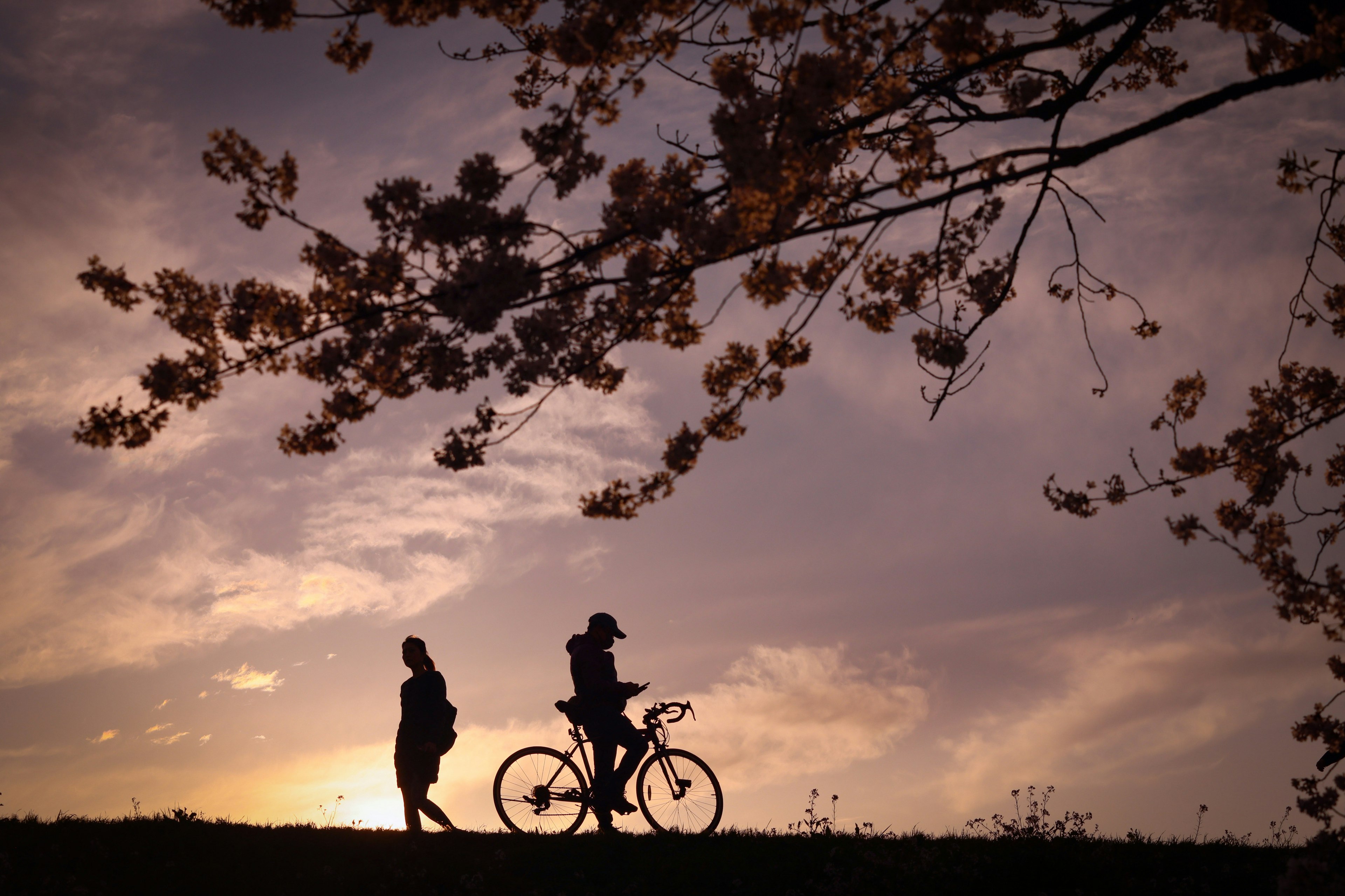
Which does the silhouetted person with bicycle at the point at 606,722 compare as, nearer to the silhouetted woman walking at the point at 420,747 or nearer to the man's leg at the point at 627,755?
the man's leg at the point at 627,755

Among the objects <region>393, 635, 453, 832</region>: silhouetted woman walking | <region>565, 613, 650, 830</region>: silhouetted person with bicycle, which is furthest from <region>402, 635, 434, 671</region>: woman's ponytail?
<region>565, 613, 650, 830</region>: silhouetted person with bicycle

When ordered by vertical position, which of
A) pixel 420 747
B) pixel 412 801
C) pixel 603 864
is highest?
pixel 420 747

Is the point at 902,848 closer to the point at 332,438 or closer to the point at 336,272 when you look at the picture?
the point at 332,438

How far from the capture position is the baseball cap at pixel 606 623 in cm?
911

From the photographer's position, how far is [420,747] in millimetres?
9086

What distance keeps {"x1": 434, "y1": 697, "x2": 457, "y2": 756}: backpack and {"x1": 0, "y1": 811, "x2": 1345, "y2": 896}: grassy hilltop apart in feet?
2.98

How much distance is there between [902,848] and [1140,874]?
2.25 metres

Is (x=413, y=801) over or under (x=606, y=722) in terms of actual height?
under

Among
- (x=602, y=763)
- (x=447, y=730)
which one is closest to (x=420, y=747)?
(x=447, y=730)

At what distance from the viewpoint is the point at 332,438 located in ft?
19.0

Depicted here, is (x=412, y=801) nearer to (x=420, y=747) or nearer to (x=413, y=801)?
(x=413, y=801)

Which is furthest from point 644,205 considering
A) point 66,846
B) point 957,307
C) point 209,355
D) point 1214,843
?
point 1214,843

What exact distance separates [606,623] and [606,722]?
1101 millimetres

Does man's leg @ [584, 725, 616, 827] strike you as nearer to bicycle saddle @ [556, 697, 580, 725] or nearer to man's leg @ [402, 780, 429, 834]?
bicycle saddle @ [556, 697, 580, 725]
